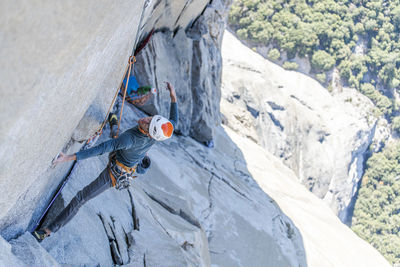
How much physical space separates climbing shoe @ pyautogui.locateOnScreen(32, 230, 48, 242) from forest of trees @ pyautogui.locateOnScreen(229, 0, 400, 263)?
34.0 meters

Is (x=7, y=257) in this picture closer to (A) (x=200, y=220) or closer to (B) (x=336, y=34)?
(A) (x=200, y=220)

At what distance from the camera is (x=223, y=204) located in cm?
995

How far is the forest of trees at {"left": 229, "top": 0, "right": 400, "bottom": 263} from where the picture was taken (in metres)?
37.0

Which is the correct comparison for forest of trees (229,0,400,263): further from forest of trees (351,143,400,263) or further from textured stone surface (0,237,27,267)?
textured stone surface (0,237,27,267)

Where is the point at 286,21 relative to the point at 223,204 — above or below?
above

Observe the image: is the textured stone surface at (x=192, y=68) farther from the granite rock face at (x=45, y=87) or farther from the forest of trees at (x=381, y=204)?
the forest of trees at (x=381, y=204)

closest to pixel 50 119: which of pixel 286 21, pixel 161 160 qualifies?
pixel 161 160

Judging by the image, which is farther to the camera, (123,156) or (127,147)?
(123,156)

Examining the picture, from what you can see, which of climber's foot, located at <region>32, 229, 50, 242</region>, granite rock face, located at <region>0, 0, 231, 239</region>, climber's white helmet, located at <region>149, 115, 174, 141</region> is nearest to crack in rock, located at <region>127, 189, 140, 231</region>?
granite rock face, located at <region>0, 0, 231, 239</region>

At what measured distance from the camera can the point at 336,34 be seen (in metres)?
39.9

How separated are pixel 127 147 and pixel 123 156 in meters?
0.34

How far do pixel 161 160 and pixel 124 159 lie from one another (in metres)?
5.12

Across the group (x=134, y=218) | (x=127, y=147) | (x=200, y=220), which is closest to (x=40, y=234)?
(x=127, y=147)

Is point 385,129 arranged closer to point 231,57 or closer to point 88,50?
point 231,57
